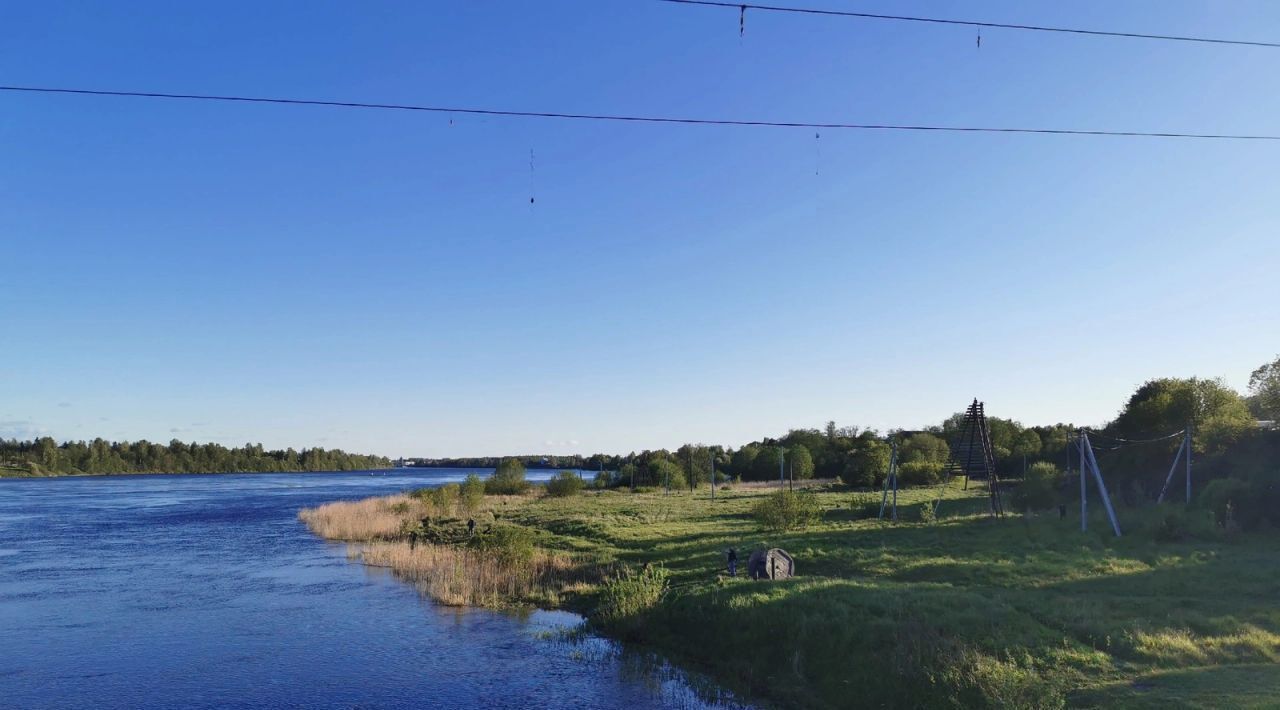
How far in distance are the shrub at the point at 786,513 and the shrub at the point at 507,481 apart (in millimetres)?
50239

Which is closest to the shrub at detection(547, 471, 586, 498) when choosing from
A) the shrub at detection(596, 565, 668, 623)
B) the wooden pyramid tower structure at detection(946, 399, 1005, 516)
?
the wooden pyramid tower structure at detection(946, 399, 1005, 516)

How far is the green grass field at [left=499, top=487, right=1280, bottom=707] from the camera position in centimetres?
1310

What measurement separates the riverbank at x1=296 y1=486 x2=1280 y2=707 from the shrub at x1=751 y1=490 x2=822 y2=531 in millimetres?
795

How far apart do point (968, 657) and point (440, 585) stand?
67.2ft

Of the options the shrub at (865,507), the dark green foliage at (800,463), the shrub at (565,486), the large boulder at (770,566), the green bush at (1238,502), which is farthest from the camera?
the dark green foliage at (800,463)

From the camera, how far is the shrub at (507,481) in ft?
274

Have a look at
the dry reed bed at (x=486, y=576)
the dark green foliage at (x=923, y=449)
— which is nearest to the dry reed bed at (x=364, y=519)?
the dry reed bed at (x=486, y=576)

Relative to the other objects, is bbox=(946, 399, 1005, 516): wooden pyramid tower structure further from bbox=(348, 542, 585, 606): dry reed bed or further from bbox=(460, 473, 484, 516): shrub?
bbox=(460, 473, 484, 516): shrub

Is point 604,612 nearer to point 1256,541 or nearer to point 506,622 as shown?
point 506,622

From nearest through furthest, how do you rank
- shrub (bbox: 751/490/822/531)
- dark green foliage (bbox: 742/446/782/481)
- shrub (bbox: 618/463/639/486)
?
shrub (bbox: 751/490/822/531)
shrub (bbox: 618/463/639/486)
dark green foliage (bbox: 742/446/782/481)

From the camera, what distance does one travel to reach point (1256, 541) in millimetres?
26281

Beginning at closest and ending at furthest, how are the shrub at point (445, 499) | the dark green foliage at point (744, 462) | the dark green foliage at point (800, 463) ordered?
1. the shrub at point (445, 499)
2. the dark green foliage at point (800, 463)
3. the dark green foliage at point (744, 462)

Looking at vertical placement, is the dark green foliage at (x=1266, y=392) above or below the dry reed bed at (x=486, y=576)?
above

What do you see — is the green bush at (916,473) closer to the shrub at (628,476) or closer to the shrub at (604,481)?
the shrub at (628,476)
